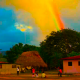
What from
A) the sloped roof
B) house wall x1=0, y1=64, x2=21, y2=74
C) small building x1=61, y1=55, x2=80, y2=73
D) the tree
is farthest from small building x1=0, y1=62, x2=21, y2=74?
the tree

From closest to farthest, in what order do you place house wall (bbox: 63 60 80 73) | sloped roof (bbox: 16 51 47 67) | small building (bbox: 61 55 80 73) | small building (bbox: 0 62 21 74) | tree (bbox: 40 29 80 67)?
small building (bbox: 61 55 80 73) < house wall (bbox: 63 60 80 73) < small building (bbox: 0 62 21 74) < sloped roof (bbox: 16 51 47 67) < tree (bbox: 40 29 80 67)

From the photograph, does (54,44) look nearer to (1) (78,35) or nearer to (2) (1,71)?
(1) (78,35)

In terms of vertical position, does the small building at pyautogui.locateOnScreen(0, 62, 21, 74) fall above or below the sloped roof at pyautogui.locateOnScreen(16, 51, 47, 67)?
below

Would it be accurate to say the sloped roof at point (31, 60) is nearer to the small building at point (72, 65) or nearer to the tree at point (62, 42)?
the small building at point (72, 65)

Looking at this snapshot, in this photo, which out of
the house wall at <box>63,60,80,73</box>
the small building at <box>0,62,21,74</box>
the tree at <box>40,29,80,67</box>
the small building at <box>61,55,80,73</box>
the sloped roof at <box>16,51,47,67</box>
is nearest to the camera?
the small building at <box>61,55,80,73</box>

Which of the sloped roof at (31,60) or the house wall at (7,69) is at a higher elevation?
the sloped roof at (31,60)

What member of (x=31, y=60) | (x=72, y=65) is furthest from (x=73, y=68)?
(x=31, y=60)

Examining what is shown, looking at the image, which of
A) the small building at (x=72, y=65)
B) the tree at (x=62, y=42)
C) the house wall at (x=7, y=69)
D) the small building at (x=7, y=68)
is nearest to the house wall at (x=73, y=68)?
the small building at (x=72, y=65)

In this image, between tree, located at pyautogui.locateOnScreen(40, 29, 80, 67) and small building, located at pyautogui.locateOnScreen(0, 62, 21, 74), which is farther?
tree, located at pyautogui.locateOnScreen(40, 29, 80, 67)

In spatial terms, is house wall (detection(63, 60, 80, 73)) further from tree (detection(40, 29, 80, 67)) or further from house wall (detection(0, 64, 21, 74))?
tree (detection(40, 29, 80, 67))

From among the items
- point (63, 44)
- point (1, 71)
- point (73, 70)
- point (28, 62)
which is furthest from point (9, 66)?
point (63, 44)

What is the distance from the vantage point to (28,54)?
56875mm

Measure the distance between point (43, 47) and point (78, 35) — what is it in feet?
47.2

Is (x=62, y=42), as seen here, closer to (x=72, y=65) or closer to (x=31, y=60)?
(x=31, y=60)
